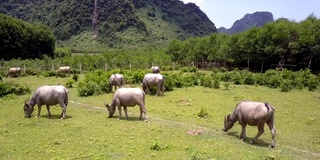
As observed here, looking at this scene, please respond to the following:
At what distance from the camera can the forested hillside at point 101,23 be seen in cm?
14050

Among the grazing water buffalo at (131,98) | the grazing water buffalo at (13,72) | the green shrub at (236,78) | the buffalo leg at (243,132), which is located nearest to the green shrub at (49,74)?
the grazing water buffalo at (13,72)

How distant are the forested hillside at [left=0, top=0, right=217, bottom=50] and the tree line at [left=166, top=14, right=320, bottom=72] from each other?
7600cm

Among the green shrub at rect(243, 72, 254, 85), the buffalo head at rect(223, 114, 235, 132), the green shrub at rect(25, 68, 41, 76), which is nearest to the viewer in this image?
the buffalo head at rect(223, 114, 235, 132)

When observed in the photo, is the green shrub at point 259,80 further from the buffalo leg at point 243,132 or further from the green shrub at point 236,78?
the buffalo leg at point 243,132

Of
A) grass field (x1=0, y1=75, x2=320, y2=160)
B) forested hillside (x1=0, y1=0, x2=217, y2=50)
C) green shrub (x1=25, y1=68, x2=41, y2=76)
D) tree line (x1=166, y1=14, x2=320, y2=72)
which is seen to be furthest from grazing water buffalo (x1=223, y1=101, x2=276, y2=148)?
forested hillside (x1=0, y1=0, x2=217, y2=50)

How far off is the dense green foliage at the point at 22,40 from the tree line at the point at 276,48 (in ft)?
160

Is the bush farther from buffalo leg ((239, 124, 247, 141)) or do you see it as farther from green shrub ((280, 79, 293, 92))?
green shrub ((280, 79, 293, 92))

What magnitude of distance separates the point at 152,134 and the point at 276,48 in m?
43.5

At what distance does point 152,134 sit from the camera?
16.2 metres

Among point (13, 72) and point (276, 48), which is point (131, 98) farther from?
point (276, 48)

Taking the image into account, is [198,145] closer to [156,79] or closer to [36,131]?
[36,131]

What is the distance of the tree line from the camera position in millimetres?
51156

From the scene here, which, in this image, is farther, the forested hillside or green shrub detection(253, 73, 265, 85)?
the forested hillside

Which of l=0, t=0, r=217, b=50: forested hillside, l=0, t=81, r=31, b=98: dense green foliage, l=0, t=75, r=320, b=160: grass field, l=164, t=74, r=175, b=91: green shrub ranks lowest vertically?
l=0, t=75, r=320, b=160: grass field
